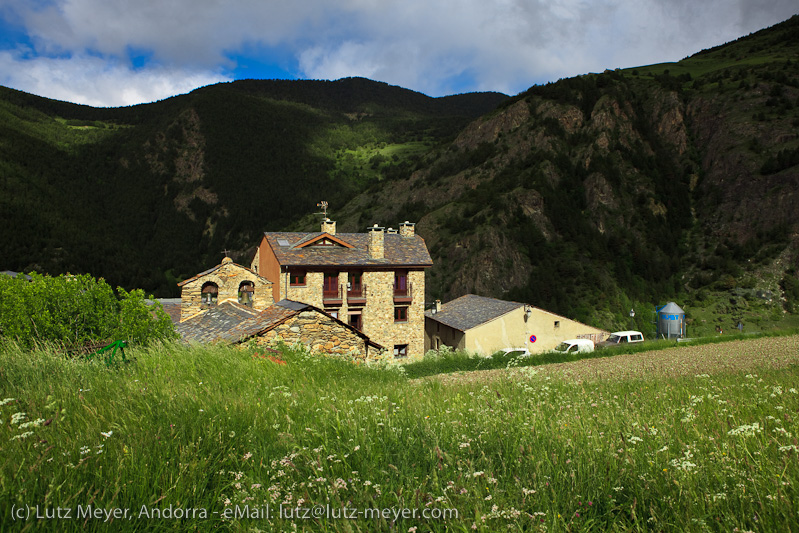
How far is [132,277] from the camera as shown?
70750 millimetres

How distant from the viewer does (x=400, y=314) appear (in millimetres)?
30484

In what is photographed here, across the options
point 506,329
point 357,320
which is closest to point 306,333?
point 357,320

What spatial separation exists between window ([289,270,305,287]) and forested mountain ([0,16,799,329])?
90.4 feet

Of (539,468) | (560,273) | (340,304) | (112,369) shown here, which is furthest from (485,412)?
(560,273)

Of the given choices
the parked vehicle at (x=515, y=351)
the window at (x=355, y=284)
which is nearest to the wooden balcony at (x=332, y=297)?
the window at (x=355, y=284)

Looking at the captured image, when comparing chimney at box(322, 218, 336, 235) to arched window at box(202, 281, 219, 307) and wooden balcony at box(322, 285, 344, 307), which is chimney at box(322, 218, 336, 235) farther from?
arched window at box(202, 281, 219, 307)

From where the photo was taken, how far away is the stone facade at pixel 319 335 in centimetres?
1284

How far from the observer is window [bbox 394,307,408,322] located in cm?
3041

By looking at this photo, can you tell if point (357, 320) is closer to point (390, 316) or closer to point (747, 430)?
point (390, 316)

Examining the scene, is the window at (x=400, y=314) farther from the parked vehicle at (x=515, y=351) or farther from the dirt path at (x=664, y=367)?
the dirt path at (x=664, y=367)

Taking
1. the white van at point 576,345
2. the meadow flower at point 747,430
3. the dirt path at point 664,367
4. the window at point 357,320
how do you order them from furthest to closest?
1. the window at point 357,320
2. the white van at point 576,345
3. the dirt path at point 664,367
4. the meadow flower at point 747,430

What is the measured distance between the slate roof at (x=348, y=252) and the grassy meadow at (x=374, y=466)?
77.3 ft

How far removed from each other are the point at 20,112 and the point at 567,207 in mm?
138463

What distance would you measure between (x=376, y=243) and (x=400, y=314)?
526cm
